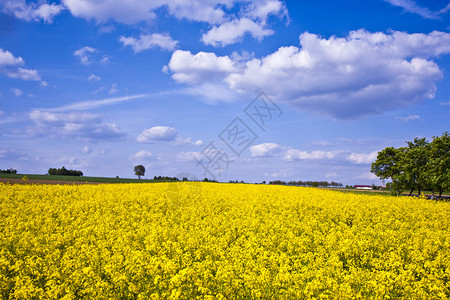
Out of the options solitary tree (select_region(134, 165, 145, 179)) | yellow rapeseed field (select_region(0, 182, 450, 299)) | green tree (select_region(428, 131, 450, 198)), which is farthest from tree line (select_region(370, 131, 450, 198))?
solitary tree (select_region(134, 165, 145, 179))

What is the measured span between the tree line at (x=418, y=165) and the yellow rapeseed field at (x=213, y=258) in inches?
1301

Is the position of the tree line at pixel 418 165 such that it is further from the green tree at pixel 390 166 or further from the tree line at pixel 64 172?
the tree line at pixel 64 172

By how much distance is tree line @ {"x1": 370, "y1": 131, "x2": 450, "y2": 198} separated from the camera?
1633 inches

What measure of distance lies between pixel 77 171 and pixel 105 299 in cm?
8979

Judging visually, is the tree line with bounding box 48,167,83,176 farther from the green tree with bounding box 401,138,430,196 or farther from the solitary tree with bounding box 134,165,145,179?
the green tree with bounding box 401,138,430,196

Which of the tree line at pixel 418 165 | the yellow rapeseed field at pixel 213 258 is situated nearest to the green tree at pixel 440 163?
A: the tree line at pixel 418 165

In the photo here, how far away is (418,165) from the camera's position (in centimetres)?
4534

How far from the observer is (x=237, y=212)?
13.0m

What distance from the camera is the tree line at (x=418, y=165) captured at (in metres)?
41.5

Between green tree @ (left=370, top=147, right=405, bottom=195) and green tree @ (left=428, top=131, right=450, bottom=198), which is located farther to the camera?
green tree @ (left=370, top=147, right=405, bottom=195)

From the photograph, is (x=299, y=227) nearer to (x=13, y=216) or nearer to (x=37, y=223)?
(x=37, y=223)

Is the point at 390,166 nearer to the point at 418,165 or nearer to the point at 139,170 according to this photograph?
the point at 418,165

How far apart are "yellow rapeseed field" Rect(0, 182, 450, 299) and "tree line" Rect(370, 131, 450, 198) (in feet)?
108

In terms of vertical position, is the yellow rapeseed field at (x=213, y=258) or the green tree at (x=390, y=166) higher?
the green tree at (x=390, y=166)
